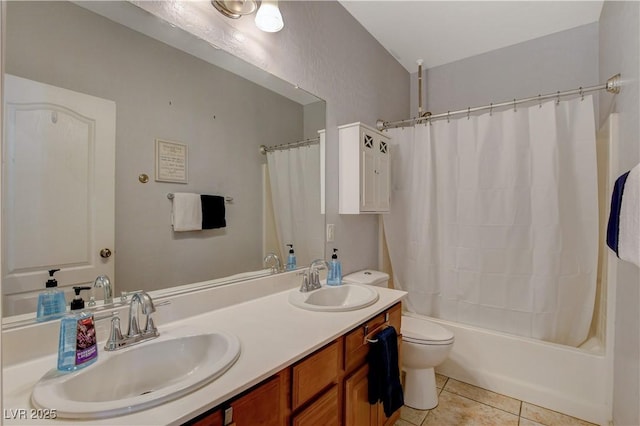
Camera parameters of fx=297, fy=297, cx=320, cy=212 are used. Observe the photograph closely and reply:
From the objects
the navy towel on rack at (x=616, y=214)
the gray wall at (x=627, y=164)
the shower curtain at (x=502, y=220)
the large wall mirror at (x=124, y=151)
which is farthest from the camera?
the shower curtain at (x=502, y=220)

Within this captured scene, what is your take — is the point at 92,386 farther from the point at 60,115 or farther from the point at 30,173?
the point at 60,115

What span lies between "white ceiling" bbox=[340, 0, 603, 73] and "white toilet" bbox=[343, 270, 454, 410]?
6.30ft

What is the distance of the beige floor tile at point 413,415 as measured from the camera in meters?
1.76

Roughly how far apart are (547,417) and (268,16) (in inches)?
106

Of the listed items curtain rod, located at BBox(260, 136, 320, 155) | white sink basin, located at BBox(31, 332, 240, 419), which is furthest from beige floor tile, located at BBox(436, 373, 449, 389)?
curtain rod, located at BBox(260, 136, 320, 155)

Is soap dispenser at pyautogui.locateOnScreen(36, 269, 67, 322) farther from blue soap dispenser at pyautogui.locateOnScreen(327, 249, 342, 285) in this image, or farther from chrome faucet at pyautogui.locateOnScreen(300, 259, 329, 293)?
blue soap dispenser at pyautogui.locateOnScreen(327, 249, 342, 285)

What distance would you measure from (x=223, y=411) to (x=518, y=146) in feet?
7.24

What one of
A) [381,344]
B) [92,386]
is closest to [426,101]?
[381,344]

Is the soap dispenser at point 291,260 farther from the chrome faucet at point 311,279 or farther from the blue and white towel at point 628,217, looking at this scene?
the blue and white towel at point 628,217

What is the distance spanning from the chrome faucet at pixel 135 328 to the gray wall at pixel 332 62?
1079 mm

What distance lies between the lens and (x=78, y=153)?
3.22 ft

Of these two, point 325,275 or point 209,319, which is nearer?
point 209,319

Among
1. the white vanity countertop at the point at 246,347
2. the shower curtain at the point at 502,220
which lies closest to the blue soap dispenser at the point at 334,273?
the white vanity countertop at the point at 246,347

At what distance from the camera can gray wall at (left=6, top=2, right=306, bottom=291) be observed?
3.13 feet
